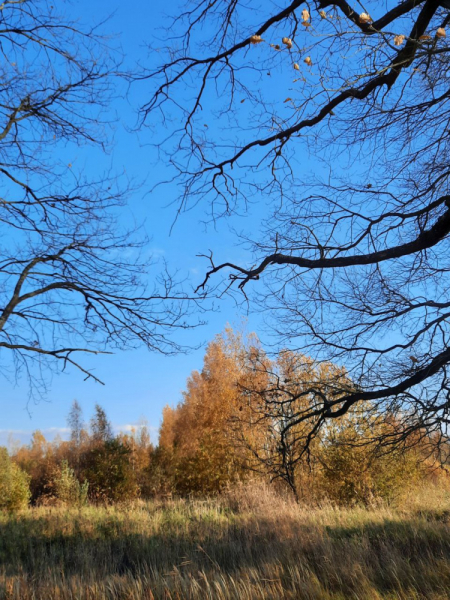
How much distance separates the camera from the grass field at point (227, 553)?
195 inches

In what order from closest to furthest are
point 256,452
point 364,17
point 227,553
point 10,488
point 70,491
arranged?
1. point 364,17
2. point 227,553
3. point 256,452
4. point 70,491
5. point 10,488

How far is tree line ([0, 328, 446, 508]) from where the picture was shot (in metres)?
7.32

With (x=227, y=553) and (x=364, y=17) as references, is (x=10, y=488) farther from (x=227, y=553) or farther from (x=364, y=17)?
(x=364, y=17)

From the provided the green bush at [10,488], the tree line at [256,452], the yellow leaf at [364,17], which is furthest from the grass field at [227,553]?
the green bush at [10,488]

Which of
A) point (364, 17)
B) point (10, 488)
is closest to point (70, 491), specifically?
point (10, 488)

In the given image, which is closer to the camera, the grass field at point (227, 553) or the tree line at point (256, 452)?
the grass field at point (227, 553)

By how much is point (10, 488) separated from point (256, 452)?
37.4 feet

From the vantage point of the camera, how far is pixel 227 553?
7848 millimetres

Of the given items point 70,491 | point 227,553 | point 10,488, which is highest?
point 10,488

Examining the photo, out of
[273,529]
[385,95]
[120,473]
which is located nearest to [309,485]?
[273,529]

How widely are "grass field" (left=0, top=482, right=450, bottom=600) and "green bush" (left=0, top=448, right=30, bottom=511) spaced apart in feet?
18.3

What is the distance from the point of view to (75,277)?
7.01 meters

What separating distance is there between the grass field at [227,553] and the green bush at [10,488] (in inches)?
220

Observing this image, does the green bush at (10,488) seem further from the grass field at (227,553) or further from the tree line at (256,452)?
the grass field at (227,553)
